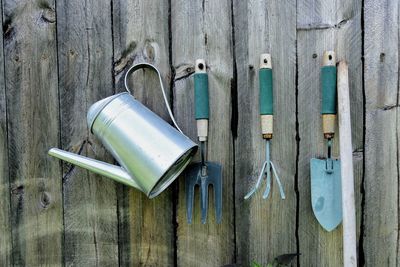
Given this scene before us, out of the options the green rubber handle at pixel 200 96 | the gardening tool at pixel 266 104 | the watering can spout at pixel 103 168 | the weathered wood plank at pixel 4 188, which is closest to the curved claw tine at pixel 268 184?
the gardening tool at pixel 266 104

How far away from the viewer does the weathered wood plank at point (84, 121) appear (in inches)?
46.6

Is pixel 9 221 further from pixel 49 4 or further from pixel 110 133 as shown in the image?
pixel 49 4

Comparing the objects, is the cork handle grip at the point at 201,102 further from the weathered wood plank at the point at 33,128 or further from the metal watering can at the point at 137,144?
the weathered wood plank at the point at 33,128

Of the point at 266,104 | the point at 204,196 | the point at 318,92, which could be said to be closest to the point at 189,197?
the point at 204,196

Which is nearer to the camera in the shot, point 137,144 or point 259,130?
point 137,144

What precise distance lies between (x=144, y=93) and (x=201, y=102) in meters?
0.17

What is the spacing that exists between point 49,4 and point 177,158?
0.58 m

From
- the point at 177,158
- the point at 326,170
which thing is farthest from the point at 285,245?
the point at 177,158

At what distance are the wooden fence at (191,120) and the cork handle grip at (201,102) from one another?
0.05 meters

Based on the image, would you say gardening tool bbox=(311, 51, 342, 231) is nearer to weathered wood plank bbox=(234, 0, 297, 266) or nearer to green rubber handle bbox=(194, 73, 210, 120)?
weathered wood plank bbox=(234, 0, 297, 266)

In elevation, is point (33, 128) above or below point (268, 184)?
above

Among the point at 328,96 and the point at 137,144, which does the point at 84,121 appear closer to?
the point at 137,144

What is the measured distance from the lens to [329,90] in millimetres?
1097

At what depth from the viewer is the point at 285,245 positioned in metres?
1.16
